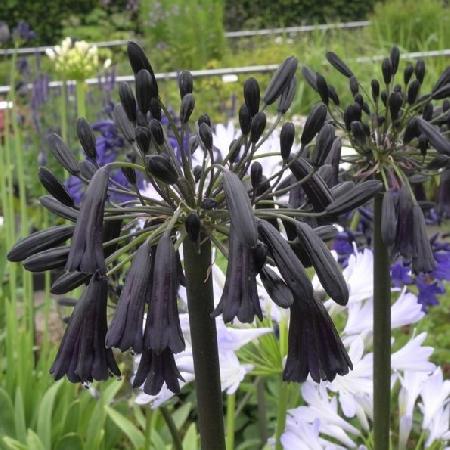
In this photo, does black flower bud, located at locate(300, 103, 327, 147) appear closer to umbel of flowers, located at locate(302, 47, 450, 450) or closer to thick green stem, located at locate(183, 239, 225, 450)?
thick green stem, located at locate(183, 239, 225, 450)

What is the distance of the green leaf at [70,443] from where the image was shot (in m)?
2.13

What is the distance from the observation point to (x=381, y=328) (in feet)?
4.63

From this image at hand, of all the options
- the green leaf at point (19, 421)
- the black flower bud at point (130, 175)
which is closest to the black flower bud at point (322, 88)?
the black flower bud at point (130, 175)

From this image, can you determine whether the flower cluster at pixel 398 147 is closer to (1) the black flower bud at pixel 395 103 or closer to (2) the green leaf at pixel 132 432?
(1) the black flower bud at pixel 395 103

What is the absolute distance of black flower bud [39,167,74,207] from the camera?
0.99m

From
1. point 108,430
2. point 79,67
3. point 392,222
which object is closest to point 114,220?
point 392,222

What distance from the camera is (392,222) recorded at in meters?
→ 1.35

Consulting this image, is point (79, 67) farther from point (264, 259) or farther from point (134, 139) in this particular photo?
point (264, 259)

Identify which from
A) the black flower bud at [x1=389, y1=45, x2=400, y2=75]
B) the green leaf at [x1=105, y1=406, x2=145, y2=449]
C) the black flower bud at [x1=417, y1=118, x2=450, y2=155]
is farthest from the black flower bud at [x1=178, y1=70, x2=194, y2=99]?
the green leaf at [x1=105, y1=406, x2=145, y2=449]

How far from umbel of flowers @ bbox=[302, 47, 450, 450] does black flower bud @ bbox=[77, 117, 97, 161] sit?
522mm

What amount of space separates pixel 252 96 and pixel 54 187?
0.27m

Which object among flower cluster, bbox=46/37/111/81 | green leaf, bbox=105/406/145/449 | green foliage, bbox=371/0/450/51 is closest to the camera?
green leaf, bbox=105/406/145/449

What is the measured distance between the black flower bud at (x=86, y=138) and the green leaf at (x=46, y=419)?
1.41 m

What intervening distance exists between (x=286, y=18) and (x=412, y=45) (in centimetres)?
547
